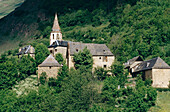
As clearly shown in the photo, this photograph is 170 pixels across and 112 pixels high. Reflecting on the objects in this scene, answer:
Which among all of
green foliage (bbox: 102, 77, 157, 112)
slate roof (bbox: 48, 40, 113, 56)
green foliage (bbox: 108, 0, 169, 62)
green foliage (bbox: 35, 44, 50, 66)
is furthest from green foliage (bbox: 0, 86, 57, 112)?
green foliage (bbox: 108, 0, 169, 62)

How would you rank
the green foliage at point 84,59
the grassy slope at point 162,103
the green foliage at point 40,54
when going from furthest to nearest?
1. the green foliage at point 40,54
2. the green foliage at point 84,59
3. the grassy slope at point 162,103

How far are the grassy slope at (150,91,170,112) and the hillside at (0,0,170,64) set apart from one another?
2043 cm

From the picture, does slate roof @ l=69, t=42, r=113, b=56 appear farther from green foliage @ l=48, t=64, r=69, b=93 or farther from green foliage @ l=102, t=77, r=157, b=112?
green foliage @ l=102, t=77, r=157, b=112

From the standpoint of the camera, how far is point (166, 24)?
92.8 m

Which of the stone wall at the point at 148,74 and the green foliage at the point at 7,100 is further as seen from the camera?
the stone wall at the point at 148,74

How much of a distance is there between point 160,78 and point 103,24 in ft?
245

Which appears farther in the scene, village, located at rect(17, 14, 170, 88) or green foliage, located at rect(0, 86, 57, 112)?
village, located at rect(17, 14, 170, 88)

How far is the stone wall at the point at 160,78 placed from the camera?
57281 millimetres

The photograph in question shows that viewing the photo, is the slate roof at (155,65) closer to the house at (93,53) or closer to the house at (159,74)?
the house at (159,74)

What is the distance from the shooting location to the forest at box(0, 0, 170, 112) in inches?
2044

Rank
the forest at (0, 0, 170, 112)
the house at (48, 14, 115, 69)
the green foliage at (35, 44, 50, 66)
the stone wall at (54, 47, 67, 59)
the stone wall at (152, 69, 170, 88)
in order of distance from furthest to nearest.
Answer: the stone wall at (54, 47, 67, 59), the green foliage at (35, 44, 50, 66), the house at (48, 14, 115, 69), the stone wall at (152, 69, 170, 88), the forest at (0, 0, 170, 112)

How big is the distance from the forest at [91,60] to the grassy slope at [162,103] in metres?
1.25

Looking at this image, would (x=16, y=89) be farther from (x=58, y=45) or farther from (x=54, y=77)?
(x=58, y=45)

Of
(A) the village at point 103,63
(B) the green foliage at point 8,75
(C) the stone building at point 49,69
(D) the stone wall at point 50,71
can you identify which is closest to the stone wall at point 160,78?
(A) the village at point 103,63
